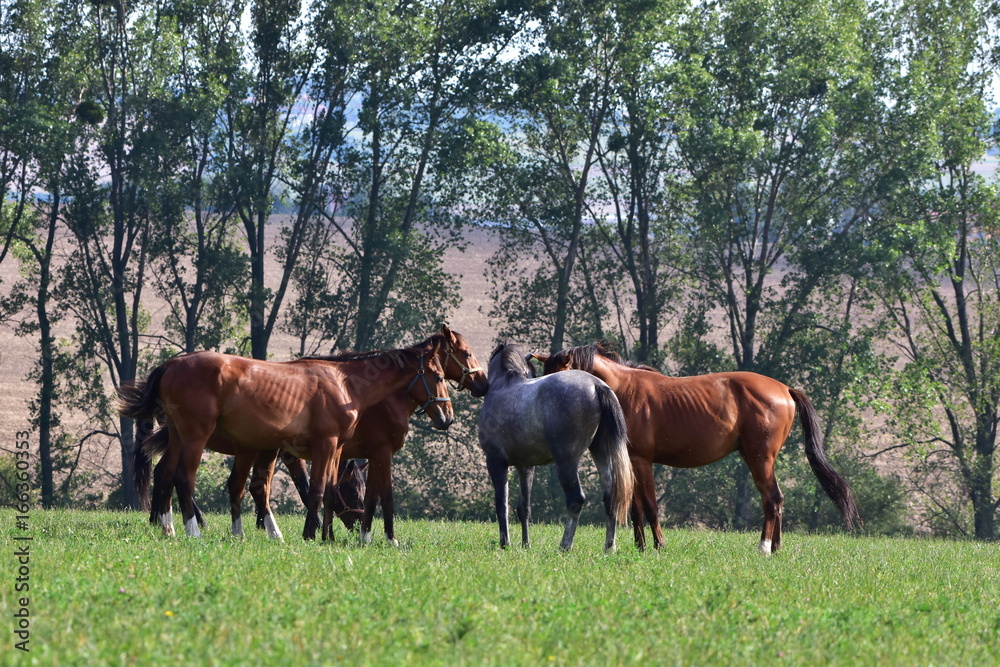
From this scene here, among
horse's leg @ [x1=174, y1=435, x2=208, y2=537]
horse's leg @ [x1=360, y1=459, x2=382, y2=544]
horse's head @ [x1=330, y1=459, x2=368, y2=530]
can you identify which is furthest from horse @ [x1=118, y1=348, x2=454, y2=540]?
horse's head @ [x1=330, y1=459, x2=368, y2=530]

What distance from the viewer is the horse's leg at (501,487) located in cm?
1173

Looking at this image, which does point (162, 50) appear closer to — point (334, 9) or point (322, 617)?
point (334, 9)

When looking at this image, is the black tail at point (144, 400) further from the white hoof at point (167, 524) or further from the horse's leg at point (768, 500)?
the horse's leg at point (768, 500)

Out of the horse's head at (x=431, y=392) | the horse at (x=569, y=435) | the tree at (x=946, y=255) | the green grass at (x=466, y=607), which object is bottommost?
the green grass at (x=466, y=607)

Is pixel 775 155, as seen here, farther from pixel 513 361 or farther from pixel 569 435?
pixel 569 435

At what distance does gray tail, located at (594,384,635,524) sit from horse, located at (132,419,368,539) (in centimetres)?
389

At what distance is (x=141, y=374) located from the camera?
3209 centimetres

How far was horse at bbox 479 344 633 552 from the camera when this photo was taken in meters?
11.1

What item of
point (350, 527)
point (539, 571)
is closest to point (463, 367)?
point (350, 527)

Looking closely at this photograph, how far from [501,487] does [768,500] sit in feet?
12.3

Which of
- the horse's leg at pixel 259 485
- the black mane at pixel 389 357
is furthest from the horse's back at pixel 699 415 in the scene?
the horse's leg at pixel 259 485

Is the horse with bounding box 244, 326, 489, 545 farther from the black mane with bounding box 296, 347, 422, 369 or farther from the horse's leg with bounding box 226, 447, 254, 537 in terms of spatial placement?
the horse's leg with bounding box 226, 447, 254, 537

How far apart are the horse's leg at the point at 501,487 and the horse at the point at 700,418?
1921mm

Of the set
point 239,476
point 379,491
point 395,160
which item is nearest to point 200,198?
point 395,160
